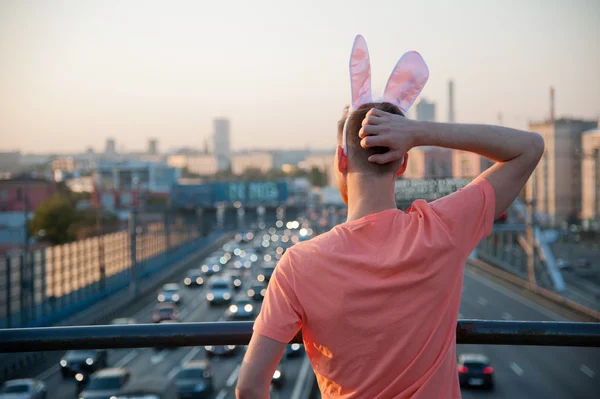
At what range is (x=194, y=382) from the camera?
11406mm

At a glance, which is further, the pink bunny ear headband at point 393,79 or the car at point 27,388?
the car at point 27,388

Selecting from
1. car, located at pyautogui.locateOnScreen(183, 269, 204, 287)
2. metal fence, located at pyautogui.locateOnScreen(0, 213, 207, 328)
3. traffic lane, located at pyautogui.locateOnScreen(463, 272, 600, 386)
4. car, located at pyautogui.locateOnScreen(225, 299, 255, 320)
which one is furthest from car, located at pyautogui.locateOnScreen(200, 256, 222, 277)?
traffic lane, located at pyautogui.locateOnScreen(463, 272, 600, 386)

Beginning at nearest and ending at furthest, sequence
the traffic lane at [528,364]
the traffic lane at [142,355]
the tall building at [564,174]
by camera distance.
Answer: the traffic lane at [142,355], the traffic lane at [528,364], the tall building at [564,174]

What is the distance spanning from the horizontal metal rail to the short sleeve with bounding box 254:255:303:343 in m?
0.41

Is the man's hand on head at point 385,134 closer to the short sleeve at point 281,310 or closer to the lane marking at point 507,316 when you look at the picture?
the short sleeve at point 281,310

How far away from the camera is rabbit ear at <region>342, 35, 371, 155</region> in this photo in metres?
1.37

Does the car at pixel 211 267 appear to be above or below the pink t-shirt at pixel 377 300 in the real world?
below

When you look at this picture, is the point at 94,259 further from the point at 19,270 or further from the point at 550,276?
the point at 550,276

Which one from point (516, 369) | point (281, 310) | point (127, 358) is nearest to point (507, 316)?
point (516, 369)

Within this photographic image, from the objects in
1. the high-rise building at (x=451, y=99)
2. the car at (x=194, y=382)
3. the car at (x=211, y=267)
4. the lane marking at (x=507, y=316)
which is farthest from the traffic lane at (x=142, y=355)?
the high-rise building at (x=451, y=99)

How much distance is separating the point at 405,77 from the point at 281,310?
0.53 metres

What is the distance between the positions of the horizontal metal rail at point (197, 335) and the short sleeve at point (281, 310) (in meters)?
0.41

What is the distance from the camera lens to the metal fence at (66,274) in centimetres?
1725

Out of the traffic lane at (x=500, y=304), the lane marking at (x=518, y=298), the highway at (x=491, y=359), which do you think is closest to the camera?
the highway at (x=491, y=359)
